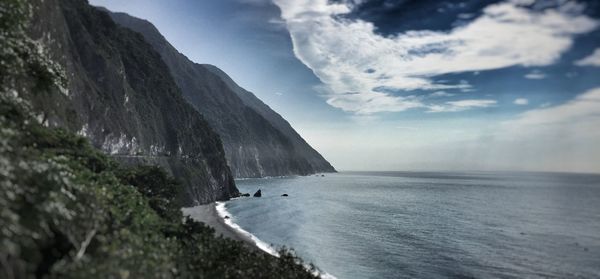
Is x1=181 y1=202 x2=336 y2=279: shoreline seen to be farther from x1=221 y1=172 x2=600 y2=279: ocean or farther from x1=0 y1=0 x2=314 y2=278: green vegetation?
x1=0 y1=0 x2=314 y2=278: green vegetation

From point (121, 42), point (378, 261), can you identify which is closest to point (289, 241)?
point (378, 261)

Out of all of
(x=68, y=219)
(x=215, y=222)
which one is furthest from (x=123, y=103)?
(x=68, y=219)

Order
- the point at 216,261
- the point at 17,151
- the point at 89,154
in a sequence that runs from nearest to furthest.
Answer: the point at 17,151 < the point at 216,261 < the point at 89,154

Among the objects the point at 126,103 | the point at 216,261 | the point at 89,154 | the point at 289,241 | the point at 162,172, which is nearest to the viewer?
the point at 216,261

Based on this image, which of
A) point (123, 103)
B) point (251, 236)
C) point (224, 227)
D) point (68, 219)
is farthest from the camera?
point (123, 103)

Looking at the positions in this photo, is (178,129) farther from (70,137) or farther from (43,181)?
(43,181)

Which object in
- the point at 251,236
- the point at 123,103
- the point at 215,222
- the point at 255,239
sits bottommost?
the point at 255,239

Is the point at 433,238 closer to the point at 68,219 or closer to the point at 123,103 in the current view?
the point at 68,219

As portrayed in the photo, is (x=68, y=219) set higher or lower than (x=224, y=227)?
higher
